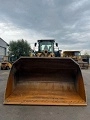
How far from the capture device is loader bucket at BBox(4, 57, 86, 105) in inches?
225

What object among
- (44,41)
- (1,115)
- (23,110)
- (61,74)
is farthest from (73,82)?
(44,41)

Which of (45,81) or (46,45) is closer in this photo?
(45,81)

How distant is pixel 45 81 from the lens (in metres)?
6.67

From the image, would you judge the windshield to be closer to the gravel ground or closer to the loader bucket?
the loader bucket

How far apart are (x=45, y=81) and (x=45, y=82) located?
0.04 meters

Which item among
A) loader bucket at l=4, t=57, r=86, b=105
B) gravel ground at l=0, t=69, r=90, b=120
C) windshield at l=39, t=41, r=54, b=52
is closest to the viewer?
gravel ground at l=0, t=69, r=90, b=120

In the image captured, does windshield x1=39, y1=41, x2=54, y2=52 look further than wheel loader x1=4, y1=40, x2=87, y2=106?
Yes

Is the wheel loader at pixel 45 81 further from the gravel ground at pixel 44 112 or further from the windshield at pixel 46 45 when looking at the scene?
the windshield at pixel 46 45

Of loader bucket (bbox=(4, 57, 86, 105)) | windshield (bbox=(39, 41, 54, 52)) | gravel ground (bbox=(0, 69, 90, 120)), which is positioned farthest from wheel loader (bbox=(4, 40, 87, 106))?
windshield (bbox=(39, 41, 54, 52))

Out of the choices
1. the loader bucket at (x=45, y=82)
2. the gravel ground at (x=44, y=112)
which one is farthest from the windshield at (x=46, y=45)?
the gravel ground at (x=44, y=112)

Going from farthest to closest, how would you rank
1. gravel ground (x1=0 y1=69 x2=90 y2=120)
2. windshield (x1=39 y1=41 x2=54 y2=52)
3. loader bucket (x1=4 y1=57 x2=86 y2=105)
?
windshield (x1=39 y1=41 x2=54 y2=52)
loader bucket (x1=4 y1=57 x2=86 y2=105)
gravel ground (x1=0 y1=69 x2=90 y2=120)

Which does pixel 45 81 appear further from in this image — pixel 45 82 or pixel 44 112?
pixel 44 112

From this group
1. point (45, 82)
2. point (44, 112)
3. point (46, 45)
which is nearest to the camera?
point (44, 112)

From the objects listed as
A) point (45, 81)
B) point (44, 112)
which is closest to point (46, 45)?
point (45, 81)
